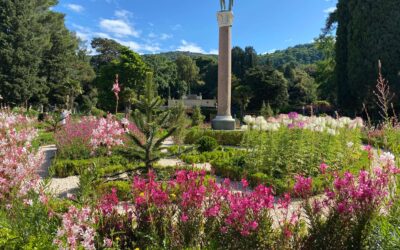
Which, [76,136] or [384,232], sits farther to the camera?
[76,136]

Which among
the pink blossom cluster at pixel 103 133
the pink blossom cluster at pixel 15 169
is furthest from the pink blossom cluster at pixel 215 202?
the pink blossom cluster at pixel 103 133

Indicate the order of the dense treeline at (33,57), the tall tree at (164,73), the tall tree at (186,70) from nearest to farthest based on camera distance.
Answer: the dense treeline at (33,57)
the tall tree at (164,73)
the tall tree at (186,70)

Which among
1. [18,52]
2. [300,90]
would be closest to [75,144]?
[18,52]

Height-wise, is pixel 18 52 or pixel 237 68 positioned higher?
pixel 237 68

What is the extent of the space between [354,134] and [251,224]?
7.20 meters

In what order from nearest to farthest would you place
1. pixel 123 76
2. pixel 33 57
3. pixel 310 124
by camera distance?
pixel 310 124, pixel 33 57, pixel 123 76

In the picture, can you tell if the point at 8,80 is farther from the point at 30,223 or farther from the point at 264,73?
the point at 30,223

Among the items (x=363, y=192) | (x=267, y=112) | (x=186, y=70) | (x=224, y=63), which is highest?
(x=186, y=70)

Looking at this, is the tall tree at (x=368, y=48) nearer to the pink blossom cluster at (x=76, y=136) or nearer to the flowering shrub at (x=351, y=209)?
the pink blossom cluster at (x=76, y=136)

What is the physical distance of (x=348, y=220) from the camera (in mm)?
2918

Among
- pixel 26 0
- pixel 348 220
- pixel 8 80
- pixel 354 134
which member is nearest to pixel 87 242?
pixel 348 220

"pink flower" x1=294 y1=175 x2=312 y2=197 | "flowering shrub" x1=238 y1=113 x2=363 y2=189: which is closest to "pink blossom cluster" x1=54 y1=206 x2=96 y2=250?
"pink flower" x1=294 y1=175 x2=312 y2=197

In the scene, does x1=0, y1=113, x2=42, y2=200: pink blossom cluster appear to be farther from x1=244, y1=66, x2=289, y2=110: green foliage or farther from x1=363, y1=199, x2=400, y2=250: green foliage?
x1=244, y1=66, x2=289, y2=110: green foliage

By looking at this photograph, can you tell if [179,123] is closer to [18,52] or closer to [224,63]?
[224,63]
